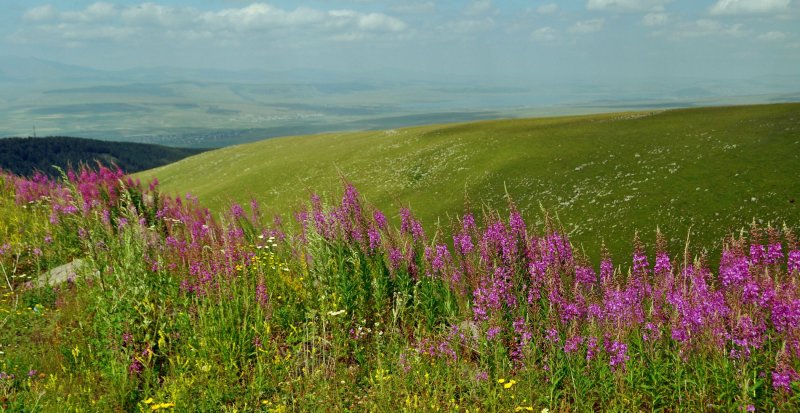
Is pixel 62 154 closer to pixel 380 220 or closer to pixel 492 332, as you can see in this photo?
pixel 380 220

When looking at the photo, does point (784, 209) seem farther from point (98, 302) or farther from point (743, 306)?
point (98, 302)

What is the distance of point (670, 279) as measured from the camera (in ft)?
26.0

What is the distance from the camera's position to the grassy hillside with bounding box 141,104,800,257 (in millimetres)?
19062

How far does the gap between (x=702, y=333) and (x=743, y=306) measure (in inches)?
34.2

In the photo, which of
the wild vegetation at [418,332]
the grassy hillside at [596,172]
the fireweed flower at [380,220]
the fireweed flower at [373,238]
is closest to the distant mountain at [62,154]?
the grassy hillside at [596,172]

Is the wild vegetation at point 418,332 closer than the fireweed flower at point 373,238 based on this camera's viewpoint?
Yes

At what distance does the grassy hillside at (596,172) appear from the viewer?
19062 mm

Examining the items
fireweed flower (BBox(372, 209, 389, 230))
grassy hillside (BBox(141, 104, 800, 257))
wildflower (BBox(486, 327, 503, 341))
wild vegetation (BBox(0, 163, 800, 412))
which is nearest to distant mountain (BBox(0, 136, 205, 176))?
grassy hillside (BBox(141, 104, 800, 257))

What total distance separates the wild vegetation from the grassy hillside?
7.57 ft

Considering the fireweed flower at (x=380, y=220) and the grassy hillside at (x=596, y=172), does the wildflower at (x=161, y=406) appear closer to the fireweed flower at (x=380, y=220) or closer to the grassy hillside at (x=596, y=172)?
the grassy hillside at (x=596, y=172)

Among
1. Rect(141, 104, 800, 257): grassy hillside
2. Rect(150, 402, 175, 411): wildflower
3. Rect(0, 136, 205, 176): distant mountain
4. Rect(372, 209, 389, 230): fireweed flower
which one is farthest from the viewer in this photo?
Rect(0, 136, 205, 176): distant mountain

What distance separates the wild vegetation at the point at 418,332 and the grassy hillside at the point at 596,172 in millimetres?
2307

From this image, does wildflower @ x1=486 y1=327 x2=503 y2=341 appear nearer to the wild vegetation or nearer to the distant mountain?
the wild vegetation

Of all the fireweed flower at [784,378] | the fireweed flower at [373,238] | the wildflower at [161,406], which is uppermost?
the fireweed flower at [373,238]
